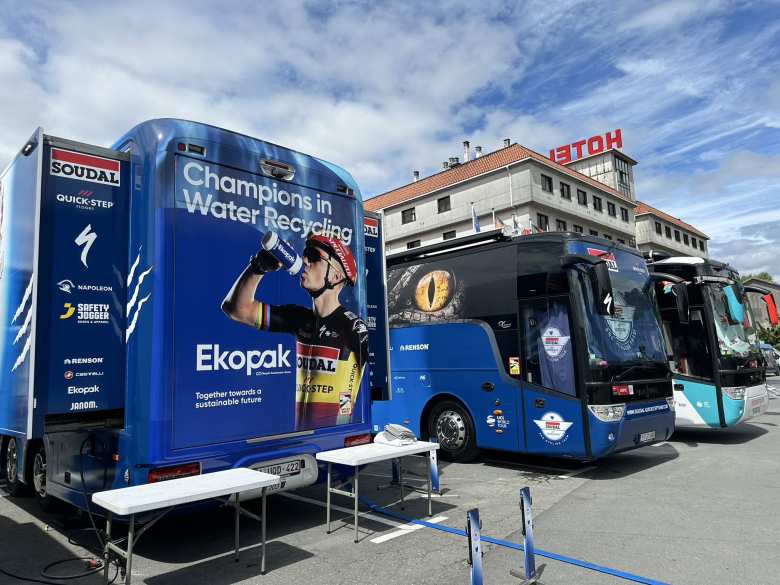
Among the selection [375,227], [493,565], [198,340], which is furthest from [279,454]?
[375,227]

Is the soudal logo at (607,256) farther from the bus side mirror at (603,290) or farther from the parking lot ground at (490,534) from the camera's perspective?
the parking lot ground at (490,534)

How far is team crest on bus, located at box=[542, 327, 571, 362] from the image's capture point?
25.1ft

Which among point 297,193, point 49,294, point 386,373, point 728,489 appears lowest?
point 728,489

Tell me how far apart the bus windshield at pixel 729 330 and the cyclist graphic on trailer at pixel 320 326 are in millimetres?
7121

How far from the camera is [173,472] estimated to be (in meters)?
4.54

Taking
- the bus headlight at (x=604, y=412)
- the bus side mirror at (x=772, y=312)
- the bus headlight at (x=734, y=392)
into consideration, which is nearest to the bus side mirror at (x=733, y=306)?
the bus side mirror at (x=772, y=312)

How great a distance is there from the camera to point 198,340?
4.80 meters

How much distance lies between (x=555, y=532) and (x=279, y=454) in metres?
2.63

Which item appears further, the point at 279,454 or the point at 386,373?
the point at 386,373

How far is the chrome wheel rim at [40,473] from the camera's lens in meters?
5.98

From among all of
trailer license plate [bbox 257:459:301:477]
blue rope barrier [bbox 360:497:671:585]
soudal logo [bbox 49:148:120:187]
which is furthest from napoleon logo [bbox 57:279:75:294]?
blue rope barrier [bbox 360:497:671:585]

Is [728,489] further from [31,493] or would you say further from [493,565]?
[31,493]

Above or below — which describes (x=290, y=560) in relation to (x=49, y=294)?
below

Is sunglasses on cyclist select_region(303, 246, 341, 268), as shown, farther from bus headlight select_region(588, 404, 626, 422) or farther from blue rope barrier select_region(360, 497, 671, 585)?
bus headlight select_region(588, 404, 626, 422)
